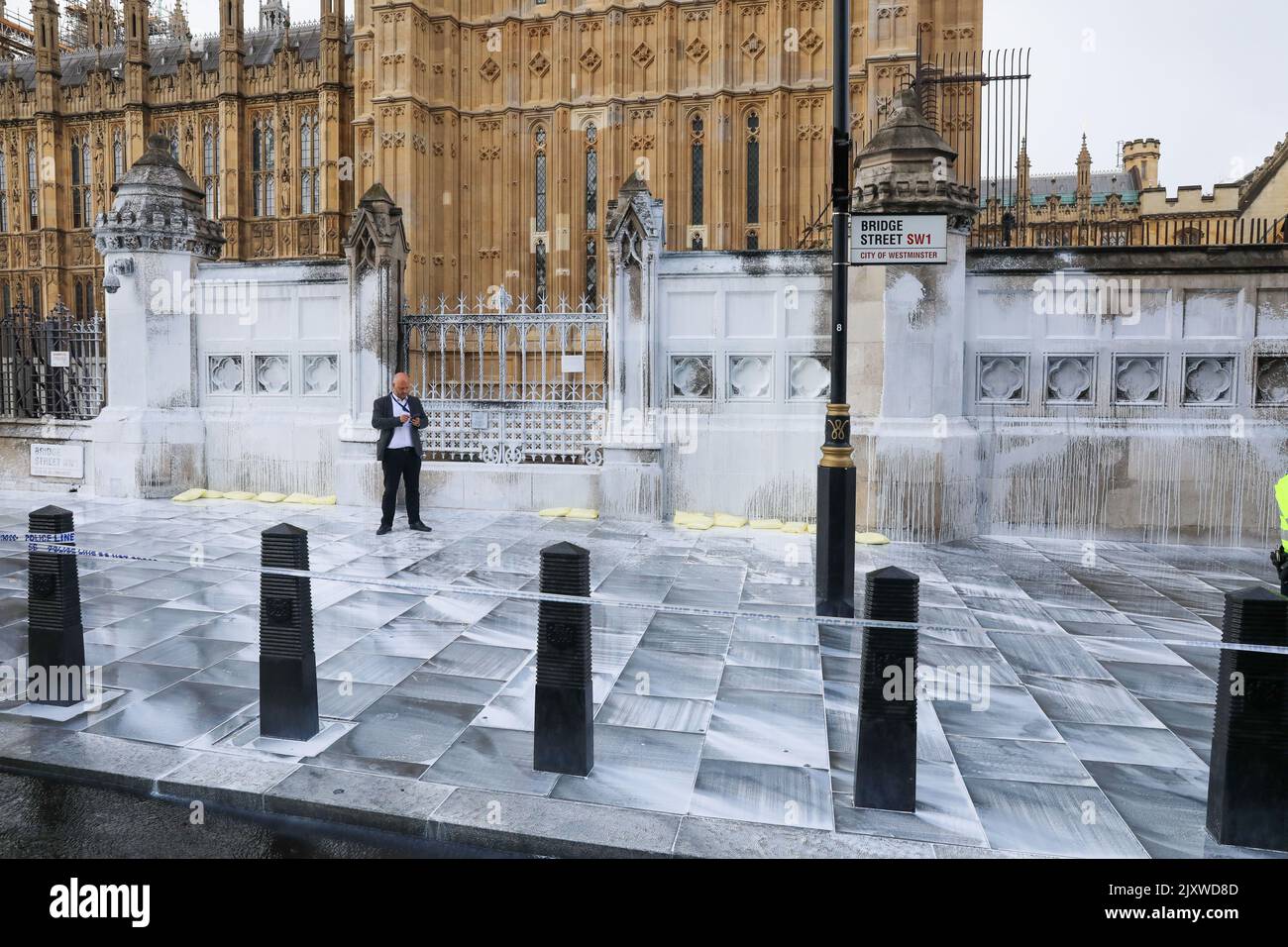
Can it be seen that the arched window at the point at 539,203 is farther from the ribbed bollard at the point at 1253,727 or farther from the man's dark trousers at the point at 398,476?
the ribbed bollard at the point at 1253,727

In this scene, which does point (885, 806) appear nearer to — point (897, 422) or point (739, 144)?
point (897, 422)

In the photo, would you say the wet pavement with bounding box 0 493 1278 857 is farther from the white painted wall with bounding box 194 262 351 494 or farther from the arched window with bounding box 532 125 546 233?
the arched window with bounding box 532 125 546 233

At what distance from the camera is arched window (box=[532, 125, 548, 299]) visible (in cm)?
2305

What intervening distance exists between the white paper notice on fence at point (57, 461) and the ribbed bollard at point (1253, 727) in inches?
528

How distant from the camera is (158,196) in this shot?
11672mm

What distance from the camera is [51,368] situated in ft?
40.9

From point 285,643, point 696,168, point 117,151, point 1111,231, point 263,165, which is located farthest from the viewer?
point 117,151

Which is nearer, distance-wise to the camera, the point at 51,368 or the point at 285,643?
the point at 285,643

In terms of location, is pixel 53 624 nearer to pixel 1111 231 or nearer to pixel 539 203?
pixel 539 203

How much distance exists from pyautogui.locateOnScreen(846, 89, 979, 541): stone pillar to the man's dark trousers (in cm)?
490

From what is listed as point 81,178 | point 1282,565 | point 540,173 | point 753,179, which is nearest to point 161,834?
point 1282,565

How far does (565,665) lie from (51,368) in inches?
478

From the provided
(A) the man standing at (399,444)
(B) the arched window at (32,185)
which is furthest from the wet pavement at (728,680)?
(B) the arched window at (32,185)

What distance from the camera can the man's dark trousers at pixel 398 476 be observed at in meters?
9.45
